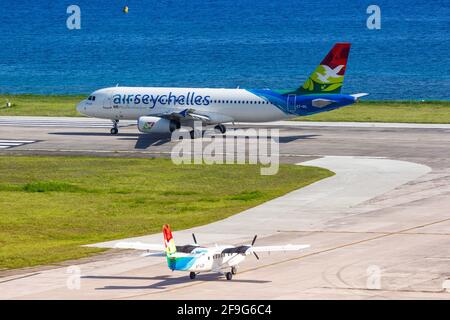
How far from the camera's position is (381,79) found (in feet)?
635

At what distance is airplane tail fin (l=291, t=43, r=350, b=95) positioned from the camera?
3784 inches

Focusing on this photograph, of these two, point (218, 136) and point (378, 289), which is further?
point (218, 136)

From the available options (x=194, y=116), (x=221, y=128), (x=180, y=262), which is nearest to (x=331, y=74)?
(x=221, y=128)

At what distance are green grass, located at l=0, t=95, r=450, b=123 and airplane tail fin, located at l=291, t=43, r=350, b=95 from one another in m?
17.1

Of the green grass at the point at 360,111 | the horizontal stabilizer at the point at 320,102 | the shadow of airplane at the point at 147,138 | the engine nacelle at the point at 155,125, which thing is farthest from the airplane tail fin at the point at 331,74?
the green grass at the point at 360,111

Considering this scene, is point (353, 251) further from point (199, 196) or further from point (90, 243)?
point (199, 196)

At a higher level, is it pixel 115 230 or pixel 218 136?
pixel 218 136

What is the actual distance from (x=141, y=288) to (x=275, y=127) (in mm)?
64796

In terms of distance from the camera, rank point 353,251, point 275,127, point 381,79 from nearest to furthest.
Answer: point 353,251 < point 275,127 < point 381,79

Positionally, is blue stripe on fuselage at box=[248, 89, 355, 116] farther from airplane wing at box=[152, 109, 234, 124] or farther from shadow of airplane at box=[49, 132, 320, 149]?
airplane wing at box=[152, 109, 234, 124]

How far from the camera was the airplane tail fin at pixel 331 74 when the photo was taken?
315 ft

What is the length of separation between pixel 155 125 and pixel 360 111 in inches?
1257
